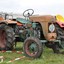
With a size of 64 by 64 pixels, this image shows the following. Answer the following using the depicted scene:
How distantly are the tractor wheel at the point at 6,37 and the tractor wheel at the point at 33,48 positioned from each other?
6.06ft

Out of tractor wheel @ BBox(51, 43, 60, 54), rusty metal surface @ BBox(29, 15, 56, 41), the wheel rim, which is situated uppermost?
rusty metal surface @ BBox(29, 15, 56, 41)

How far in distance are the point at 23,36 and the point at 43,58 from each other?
282cm

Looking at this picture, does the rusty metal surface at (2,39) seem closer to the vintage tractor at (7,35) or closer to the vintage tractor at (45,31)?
the vintage tractor at (7,35)

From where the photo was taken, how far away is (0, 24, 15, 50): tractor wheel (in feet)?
42.5

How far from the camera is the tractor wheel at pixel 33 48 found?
1074 cm

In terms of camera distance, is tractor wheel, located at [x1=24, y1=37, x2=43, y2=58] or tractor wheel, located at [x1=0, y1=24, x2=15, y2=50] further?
tractor wheel, located at [x1=0, y1=24, x2=15, y2=50]

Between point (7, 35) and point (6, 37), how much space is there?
183 millimetres

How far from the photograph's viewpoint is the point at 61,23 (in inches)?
487

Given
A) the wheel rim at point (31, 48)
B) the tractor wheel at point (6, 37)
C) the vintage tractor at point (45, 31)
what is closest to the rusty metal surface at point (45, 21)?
the vintage tractor at point (45, 31)

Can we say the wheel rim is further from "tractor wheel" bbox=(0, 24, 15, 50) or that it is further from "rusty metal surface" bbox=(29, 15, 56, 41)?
"tractor wheel" bbox=(0, 24, 15, 50)

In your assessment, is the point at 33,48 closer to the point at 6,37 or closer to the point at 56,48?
the point at 56,48

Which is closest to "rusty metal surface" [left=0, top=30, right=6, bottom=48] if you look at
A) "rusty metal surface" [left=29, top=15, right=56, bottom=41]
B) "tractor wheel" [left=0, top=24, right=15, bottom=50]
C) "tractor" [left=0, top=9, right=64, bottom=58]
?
"tractor wheel" [left=0, top=24, right=15, bottom=50]

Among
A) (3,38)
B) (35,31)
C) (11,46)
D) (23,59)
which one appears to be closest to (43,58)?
(23,59)

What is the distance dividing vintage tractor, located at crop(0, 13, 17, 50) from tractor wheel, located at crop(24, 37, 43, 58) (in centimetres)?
185
